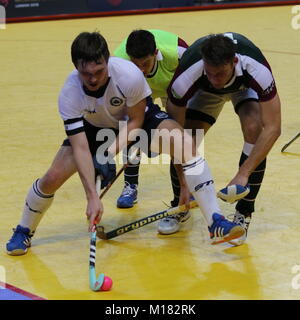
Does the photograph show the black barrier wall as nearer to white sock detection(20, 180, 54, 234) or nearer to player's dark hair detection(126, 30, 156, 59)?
player's dark hair detection(126, 30, 156, 59)

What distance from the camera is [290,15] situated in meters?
15.6

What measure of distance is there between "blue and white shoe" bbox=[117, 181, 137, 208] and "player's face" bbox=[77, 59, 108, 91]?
4.78 ft

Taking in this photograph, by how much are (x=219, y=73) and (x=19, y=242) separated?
162 cm

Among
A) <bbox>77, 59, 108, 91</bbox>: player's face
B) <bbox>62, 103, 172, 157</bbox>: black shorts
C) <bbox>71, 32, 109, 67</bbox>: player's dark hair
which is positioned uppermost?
<bbox>71, 32, 109, 67</bbox>: player's dark hair

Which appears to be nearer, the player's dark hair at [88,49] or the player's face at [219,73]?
the player's dark hair at [88,49]

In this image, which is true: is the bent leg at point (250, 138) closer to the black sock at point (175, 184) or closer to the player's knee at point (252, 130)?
the player's knee at point (252, 130)

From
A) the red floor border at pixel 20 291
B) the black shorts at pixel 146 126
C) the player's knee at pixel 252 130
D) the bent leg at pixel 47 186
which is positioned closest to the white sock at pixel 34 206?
the bent leg at pixel 47 186

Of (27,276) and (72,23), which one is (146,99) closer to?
(27,276)

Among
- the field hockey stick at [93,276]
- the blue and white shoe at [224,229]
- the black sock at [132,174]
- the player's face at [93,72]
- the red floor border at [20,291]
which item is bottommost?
the black sock at [132,174]

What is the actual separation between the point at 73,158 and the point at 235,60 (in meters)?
1.13

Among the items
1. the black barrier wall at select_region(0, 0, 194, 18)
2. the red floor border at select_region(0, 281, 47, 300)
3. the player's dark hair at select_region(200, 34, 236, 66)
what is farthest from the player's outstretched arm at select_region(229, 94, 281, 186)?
the black barrier wall at select_region(0, 0, 194, 18)

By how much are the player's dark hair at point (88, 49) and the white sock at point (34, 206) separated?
0.93 m

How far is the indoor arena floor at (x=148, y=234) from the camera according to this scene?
4.60 m

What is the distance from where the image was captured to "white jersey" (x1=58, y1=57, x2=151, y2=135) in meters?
4.83
